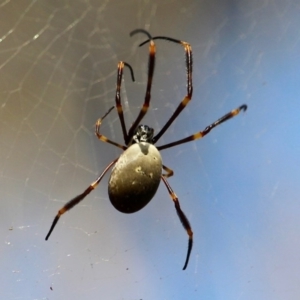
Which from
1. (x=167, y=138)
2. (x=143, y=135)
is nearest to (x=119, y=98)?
(x=143, y=135)

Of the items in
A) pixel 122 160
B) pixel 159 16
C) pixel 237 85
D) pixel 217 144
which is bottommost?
pixel 122 160

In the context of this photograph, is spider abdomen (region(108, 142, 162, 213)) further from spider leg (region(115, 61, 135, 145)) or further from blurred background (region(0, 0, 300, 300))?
blurred background (region(0, 0, 300, 300))

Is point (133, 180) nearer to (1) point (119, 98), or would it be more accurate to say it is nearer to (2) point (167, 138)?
(1) point (119, 98)

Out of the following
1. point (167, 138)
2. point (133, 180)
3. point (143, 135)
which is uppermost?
point (167, 138)

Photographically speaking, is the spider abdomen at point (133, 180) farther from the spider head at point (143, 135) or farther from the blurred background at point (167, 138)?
the blurred background at point (167, 138)

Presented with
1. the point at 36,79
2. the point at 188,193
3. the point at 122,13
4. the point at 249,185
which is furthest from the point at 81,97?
the point at 249,185

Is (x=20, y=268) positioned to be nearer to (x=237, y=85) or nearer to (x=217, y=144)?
(x=217, y=144)

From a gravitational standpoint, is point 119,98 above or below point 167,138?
below

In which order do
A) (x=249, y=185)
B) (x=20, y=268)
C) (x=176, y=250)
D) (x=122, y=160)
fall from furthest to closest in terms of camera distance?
(x=249, y=185), (x=176, y=250), (x=20, y=268), (x=122, y=160)
